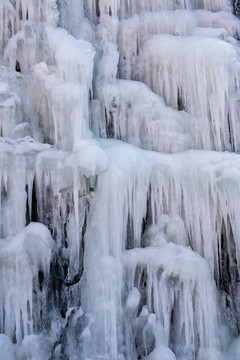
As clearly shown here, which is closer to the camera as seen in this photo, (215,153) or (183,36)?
(215,153)

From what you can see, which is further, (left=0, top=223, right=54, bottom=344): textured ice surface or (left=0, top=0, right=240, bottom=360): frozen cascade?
(left=0, top=0, right=240, bottom=360): frozen cascade

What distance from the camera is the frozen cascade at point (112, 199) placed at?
6246 millimetres

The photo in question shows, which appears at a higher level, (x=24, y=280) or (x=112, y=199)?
(x=112, y=199)

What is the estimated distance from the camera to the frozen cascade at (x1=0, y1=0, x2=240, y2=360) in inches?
246

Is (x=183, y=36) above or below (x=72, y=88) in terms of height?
above

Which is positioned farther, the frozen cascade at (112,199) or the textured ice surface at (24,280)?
the frozen cascade at (112,199)

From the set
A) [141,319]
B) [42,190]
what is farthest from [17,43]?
[141,319]

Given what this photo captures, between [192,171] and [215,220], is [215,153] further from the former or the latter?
[215,220]

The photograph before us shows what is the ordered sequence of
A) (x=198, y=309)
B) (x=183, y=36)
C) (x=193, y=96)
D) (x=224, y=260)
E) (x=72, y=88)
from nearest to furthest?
(x=198, y=309), (x=72, y=88), (x=224, y=260), (x=193, y=96), (x=183, y=36)

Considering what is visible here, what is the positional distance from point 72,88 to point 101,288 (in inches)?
A: 112

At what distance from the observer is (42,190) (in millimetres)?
6875

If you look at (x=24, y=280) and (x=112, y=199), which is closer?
(x=24, y=280)

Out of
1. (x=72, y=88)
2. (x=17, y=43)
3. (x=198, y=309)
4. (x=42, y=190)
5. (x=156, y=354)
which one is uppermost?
(x=17, y=43)

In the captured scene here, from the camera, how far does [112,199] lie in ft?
21.8
